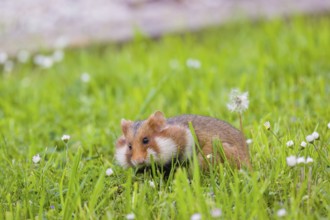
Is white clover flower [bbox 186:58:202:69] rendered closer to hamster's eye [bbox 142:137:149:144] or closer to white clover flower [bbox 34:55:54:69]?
white clover flower [bbox 34:55:54:69]

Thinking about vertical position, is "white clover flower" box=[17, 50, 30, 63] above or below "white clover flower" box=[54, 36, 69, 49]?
below

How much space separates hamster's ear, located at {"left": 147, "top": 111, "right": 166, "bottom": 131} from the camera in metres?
3.56

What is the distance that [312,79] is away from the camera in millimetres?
5410

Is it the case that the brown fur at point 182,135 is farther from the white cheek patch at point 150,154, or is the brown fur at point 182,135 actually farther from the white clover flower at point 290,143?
the white clover flower at point 290,143

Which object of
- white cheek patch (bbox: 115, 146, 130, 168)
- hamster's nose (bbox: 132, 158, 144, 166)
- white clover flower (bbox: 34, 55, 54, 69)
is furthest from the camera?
white clover flower (bbox: 34, 55, 54, 69)

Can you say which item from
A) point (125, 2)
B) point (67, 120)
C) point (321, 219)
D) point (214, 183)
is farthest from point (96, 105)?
point (321, 219)

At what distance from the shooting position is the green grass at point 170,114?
9.85ft

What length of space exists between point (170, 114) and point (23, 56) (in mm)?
2292

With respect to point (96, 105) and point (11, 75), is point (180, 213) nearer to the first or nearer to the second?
point (96, 105)

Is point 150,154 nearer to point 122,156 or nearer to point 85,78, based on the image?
point 122,156

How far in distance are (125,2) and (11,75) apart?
4.76ft

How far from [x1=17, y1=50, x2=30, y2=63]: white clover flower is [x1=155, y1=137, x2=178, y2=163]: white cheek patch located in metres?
3.39

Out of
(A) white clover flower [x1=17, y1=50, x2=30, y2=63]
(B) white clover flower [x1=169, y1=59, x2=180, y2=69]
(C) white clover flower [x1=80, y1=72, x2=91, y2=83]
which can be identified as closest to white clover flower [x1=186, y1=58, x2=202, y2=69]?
(B) white clover flower [x1=169, y1=59, x2=180, y2=69]

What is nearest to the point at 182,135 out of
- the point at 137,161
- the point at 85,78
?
the point at 137,161
